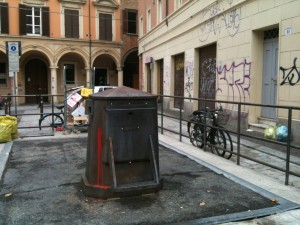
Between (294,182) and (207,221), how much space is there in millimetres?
2271

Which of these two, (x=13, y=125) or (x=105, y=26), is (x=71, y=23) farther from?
(x=13, y=125)

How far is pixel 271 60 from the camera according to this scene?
9734 mm

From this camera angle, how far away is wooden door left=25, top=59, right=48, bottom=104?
93.9ft

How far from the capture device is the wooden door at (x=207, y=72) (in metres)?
13.2

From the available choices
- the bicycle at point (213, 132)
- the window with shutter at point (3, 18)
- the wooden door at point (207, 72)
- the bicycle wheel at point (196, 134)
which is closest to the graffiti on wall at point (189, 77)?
the wooden door at point (207, 72)

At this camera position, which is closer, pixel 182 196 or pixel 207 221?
pixel 207 221

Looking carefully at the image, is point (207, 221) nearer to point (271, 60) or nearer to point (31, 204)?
point (31, 204)

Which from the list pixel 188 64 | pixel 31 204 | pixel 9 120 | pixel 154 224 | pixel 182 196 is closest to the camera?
pixel 154 224

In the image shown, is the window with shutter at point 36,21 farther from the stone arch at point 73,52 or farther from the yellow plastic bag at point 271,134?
the yellow plastic bag at point 271,134

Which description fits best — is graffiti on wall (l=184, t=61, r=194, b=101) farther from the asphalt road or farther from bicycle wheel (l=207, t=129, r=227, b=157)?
the asphalt road

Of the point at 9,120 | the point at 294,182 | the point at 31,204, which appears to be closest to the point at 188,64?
the point at 9,120

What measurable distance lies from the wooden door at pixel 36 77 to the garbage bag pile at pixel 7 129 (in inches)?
803

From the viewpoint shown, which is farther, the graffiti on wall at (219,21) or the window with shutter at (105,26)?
the window with shutter at (105,26)

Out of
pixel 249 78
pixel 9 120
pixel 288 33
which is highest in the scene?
pixel 288 33
